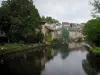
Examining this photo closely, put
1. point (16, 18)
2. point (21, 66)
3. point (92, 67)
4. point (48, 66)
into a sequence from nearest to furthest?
point (92, 67)
point (21, 66)
point (48, 66)
point (16, 18)

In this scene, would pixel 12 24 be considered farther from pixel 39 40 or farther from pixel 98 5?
pixel 98 5

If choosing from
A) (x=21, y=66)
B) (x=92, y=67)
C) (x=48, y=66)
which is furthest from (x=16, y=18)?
(x=92, y=67)

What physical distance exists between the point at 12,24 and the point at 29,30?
5.15m

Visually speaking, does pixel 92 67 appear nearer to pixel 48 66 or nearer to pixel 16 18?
pixel 48 66

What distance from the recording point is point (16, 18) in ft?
183

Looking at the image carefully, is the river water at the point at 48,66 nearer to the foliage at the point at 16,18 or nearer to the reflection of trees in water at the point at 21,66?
the reflection of trees in water at the point at 21,66

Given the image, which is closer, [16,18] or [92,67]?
[92,67]

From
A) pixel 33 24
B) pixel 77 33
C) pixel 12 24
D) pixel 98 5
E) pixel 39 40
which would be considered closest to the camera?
pixel 98 5

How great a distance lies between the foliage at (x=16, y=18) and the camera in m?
55.6

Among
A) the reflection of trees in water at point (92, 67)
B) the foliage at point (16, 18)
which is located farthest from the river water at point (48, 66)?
the foliage at point (16, 18)

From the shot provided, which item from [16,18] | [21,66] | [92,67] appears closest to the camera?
[92,67]

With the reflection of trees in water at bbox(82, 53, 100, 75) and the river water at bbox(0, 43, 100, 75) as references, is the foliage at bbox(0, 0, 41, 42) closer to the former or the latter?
the river water at bbox(0, 43, 100, 75)

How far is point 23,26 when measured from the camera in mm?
56750

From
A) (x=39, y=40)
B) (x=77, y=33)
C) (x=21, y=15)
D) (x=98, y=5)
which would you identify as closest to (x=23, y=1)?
(x=21, y=15)
